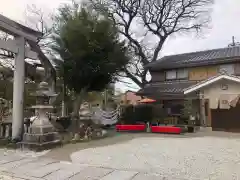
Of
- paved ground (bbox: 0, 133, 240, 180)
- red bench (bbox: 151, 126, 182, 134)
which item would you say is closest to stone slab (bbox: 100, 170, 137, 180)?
paved ground (bbox: 0, 133, 240, 180)

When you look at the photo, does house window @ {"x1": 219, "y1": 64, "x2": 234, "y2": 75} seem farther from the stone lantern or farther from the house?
the stone lantern

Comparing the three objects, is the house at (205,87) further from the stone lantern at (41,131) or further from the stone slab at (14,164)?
the stone slab at (14,164)

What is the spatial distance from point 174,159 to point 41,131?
5558 millimetres

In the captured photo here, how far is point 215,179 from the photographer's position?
5.30 m

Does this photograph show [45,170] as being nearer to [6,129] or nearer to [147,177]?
[147,177]

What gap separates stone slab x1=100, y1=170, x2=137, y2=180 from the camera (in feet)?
17.7

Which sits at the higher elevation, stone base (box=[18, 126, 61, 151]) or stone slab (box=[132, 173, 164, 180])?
stone base (box=[18, 126, 61, 151])

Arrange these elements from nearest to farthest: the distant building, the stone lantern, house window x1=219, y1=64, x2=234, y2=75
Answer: the stone lantern, house window x1=219, y1=64, x2=234, y2=75, the distant building

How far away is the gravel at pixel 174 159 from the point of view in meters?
5.83

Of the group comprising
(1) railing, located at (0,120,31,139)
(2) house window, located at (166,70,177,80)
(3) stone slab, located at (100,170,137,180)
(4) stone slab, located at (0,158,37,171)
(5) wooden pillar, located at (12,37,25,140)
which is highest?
(2) house window, located at (166,70,177,80)

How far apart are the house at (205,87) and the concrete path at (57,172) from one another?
33.6 feet

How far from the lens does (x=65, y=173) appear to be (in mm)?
5773

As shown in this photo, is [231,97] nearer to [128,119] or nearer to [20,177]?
[128,119]

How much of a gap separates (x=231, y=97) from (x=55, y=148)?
1081 cm
